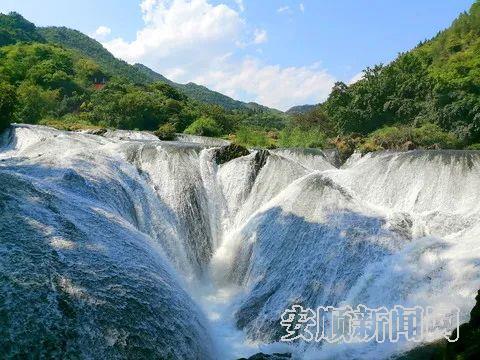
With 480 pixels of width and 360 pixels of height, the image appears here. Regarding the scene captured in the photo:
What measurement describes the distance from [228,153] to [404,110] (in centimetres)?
2142

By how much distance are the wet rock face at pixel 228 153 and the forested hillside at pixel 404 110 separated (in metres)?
8.82

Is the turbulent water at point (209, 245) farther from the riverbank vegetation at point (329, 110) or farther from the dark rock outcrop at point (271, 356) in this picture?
the riverbank vegetation at point (329, 110)

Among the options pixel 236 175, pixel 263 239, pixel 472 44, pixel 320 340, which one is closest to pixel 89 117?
pixel 236 175

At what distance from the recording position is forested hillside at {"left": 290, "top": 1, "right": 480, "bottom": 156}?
27172 millimetres

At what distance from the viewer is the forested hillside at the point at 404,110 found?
27.2 metres

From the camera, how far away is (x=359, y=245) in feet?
35.8

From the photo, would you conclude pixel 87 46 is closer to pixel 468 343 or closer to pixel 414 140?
pixel 414 140

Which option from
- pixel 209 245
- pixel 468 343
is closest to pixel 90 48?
pixel 209 245

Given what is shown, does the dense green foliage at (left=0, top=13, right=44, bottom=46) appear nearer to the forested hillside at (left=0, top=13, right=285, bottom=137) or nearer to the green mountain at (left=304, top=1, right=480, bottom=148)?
the forested hillside at (left=0, top=13, right=285, bottom=137)

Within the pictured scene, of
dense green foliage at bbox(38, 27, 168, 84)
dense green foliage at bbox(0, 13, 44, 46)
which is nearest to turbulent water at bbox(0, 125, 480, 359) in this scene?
dense green foliage at bbox(0, 13, 44, 46)

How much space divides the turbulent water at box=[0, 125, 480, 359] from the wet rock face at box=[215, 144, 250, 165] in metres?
0.23

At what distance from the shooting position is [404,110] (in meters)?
33.6

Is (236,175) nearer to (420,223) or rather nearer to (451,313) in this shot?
(420,223)

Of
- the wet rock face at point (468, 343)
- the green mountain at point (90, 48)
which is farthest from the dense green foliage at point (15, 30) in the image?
the wet rock face at point (468, 343)
